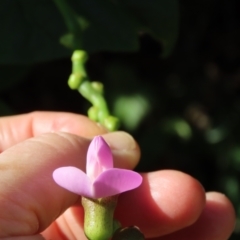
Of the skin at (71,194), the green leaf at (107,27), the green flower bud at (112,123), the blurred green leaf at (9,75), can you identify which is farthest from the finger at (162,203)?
the blurred green leaf at (9,75)

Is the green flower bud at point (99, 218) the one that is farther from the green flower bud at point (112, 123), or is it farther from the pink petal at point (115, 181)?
the green flower bud at point (112, 123)

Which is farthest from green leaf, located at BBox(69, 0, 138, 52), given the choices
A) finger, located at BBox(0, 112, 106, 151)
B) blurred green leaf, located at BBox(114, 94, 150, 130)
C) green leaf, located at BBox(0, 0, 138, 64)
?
blurred green leaf, located at BBox(114, 94, 150, 130)

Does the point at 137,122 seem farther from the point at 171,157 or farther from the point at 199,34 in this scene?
the point at 199,34

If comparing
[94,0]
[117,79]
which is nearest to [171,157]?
[117,79]

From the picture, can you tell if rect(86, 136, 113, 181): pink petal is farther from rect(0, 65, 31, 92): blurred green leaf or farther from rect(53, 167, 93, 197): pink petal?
rect(0, 65, 31, 92): blurred green leaf

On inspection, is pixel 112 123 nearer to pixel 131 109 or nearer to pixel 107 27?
pixel 107 27

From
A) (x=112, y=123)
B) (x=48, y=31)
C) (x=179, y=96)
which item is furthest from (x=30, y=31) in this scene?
(x=179, y=96)
